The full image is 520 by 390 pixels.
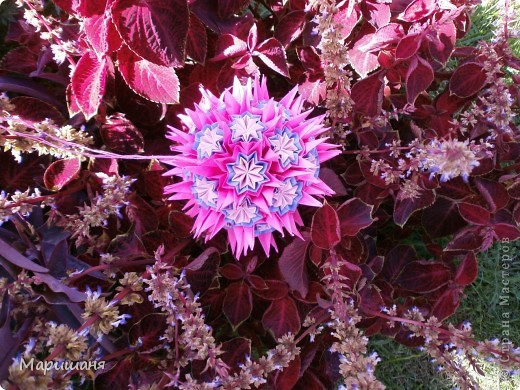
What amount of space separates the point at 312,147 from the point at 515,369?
528mm

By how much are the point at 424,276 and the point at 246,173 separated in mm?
648

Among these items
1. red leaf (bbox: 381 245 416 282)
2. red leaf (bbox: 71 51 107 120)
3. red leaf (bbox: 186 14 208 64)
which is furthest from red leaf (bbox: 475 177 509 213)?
red leaf (bbox: 71 51 107 120)

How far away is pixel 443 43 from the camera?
3.52 ft

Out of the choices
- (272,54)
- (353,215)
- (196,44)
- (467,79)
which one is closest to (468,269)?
(353,215)

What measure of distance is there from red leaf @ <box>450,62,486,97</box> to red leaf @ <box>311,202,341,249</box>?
42cm

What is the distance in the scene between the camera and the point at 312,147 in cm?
86

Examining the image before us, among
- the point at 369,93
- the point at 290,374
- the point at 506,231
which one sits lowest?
the point at 290,374

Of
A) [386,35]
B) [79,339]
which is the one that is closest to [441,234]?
[386,35]

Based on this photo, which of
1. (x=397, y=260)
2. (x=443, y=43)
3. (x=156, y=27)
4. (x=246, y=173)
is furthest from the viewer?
(x=397, y=260)

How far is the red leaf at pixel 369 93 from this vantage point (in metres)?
1.11

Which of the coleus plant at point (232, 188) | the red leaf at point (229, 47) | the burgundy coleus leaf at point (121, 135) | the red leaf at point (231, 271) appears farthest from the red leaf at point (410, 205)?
the burgundy coleus leaf at point (121, 135)

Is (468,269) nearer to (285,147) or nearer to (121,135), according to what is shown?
(285,147)

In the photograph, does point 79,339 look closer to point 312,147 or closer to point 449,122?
point 312,147

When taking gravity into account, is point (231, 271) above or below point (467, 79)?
below
